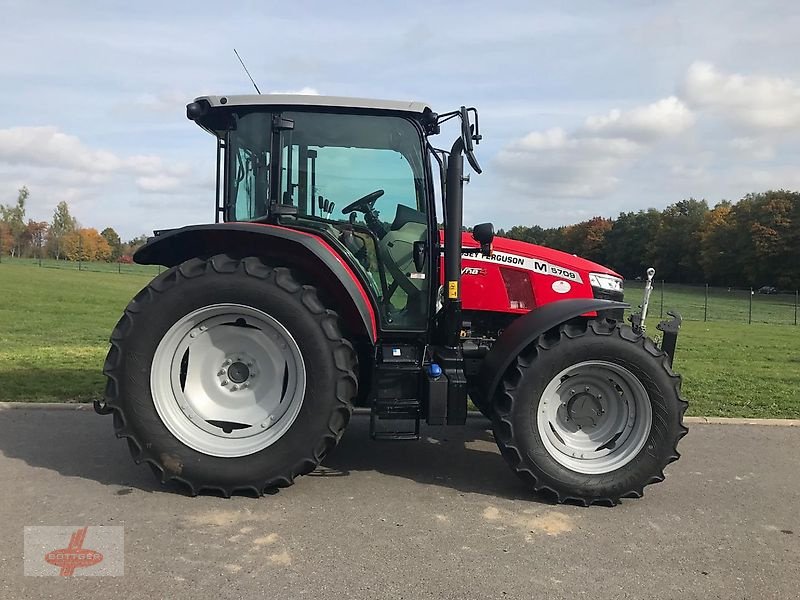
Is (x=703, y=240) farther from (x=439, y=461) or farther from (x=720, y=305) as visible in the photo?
(x=439, y=461)

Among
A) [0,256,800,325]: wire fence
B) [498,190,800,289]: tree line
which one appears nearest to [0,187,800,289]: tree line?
[498,190,800,289]: tree line

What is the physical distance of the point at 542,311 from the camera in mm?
4363

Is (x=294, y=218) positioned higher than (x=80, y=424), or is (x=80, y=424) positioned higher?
(x=294, y=218)

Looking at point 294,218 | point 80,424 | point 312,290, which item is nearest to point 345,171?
point 294,218

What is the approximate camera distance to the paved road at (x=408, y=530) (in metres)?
3.05

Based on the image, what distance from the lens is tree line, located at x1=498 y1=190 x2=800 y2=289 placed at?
57.1m

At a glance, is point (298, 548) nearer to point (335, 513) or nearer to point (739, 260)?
point (335, 513)

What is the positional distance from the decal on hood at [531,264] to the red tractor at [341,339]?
11.8 inches

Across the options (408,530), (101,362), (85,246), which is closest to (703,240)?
(101,362)

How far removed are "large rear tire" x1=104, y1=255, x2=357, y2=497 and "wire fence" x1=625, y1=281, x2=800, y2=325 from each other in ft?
64.7

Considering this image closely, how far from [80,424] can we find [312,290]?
8.88ft

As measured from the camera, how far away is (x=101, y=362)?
8586 millimetres

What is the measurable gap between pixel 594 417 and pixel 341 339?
68.6 inches

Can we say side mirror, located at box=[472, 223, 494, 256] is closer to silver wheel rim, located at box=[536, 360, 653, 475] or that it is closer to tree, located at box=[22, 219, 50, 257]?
silver wheel rim, located at box=[536, 360, 653, 475]
